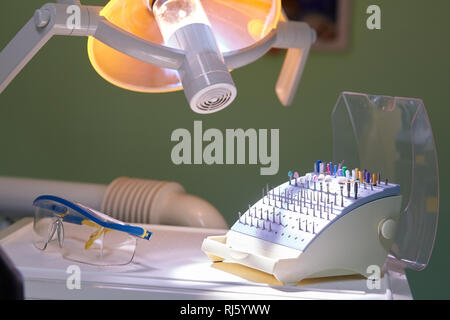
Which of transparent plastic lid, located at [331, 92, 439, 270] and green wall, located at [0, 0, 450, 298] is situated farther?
green wall, located at [0, 0, 450, 298]

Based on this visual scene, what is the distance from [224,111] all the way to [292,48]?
1.49 m

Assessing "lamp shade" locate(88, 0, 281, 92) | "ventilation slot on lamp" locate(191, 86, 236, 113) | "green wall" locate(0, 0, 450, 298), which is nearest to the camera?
"ventilation slot on lamp" locate(191, 86, 236, 113)

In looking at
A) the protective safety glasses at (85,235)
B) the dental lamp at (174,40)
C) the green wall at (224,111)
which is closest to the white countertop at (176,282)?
the protective safety glasses at (85,235)

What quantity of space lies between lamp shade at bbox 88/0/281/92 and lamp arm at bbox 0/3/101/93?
0.12m

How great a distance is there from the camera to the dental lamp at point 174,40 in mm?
1009

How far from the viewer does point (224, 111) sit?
278cm

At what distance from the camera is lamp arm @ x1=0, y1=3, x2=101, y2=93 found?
101 centimetres

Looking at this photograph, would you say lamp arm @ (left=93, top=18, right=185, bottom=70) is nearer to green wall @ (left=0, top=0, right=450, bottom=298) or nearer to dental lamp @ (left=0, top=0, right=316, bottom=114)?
dental lamp @ (left=0, top=0, right=316, bottom=114)

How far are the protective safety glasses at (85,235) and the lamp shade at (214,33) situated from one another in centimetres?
24

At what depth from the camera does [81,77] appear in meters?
2.85

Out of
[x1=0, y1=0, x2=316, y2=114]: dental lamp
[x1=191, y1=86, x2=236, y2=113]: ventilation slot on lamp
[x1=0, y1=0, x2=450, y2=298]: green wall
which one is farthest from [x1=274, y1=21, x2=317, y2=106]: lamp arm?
[x1=0, y1=0, x2=450, y2=298]: green wall

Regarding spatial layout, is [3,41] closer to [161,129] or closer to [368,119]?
[161,129]

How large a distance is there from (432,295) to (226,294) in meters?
1.84

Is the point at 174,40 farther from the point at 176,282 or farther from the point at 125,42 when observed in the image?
the point at 176,282
